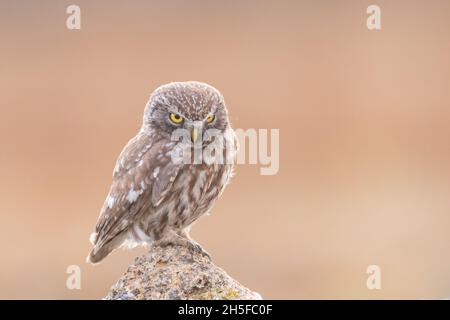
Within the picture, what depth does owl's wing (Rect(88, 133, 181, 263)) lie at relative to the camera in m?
5.24

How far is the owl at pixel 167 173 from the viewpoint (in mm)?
5195

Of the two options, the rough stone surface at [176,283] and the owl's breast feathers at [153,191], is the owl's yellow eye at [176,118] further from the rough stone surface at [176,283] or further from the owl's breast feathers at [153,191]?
the rough stone surface at [176,283]

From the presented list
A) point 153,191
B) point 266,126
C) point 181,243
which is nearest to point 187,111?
point 153,191

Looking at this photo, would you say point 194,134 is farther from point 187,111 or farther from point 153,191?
point 153,191

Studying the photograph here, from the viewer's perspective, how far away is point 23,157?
562 inches

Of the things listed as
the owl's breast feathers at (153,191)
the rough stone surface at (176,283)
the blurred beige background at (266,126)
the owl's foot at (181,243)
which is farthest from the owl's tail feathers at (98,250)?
the blurred beige background at (266,126)

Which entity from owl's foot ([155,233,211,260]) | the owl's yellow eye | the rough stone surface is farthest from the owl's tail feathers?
the owl's yellow eye

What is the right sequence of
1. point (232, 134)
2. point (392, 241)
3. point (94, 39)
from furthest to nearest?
point (94, 39)
point (392, 241)
point (232, 134)

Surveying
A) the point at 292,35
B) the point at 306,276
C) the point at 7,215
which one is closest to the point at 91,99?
the point at 7,215

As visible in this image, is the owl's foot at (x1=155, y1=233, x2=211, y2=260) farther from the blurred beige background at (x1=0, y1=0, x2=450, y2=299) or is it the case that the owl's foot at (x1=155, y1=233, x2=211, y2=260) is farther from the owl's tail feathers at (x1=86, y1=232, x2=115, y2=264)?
the blurred beige background at (x1=0, y1=0, x2=450, y2=299)

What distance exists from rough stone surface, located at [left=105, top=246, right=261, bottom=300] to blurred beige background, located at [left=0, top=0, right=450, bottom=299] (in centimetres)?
601

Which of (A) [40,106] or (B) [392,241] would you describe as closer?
(B) [392,241]

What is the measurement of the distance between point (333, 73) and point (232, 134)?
422 inches

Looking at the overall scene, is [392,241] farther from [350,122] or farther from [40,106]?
[40,106]
